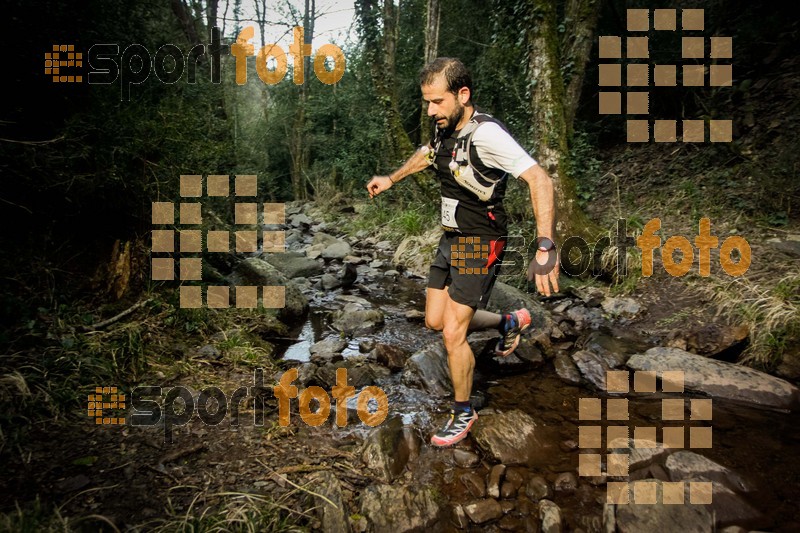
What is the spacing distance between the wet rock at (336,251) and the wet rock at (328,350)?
420cm

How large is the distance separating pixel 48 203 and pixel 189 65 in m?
2.89

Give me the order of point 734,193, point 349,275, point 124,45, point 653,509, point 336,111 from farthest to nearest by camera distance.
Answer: point 336,111 < point 349,275 < point 734,193 < point 124,45 < point 653,509

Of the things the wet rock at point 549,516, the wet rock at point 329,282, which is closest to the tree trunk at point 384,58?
the wet rock at point 329,282

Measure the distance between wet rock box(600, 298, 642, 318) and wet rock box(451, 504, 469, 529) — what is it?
136 inches

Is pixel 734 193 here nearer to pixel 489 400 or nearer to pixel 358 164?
pixel 489 400

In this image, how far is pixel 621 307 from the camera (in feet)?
15.5

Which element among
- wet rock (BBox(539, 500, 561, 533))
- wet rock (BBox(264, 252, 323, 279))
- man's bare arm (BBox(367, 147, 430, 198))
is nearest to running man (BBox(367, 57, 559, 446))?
man's bare arm (BBox(367, 147, 430, 198))

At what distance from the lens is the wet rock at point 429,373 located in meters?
3.29

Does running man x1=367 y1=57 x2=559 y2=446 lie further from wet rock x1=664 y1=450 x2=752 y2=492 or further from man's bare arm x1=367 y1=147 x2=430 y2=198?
wet rock x1=664 y1=450 x2=752 y2=492

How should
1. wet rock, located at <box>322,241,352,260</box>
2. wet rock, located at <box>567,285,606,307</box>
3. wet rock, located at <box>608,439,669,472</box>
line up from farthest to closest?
wet rock, located at <box>322,241,352,260</box>, wet rock, located at <box>567,285,606,307</box>, wet rock, located at <box>608,439,669,472</box>

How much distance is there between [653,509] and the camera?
1.95 meters

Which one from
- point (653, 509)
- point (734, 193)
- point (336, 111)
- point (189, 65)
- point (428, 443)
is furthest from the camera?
point (336, 111)

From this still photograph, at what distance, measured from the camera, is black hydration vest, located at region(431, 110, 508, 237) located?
8.05 feet

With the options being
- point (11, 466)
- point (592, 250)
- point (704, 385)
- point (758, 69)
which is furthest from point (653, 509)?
point (758, 69)
